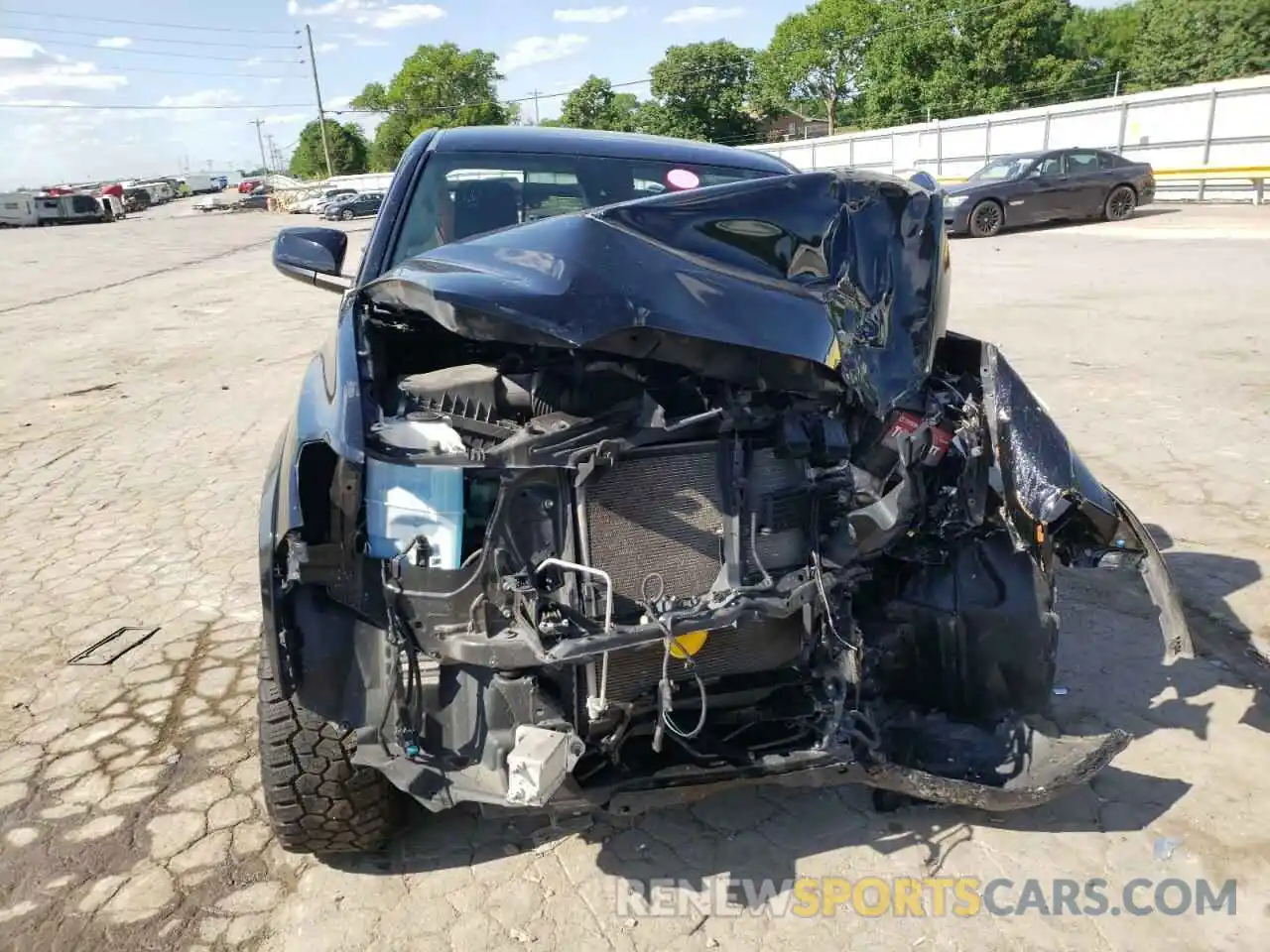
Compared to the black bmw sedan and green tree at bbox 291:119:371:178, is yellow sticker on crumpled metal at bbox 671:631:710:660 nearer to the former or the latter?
the black bmw sedan

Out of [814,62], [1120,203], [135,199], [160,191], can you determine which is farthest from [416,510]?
[160,191]

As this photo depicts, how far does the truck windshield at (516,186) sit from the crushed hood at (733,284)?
96 centimetres

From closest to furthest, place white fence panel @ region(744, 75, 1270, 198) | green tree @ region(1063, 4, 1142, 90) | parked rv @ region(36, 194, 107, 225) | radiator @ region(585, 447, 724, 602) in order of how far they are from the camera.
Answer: radiator @ region(585, 447, 724, 602), white fence panel @ region(744, 75, 1270, 198), parked rv @ region(36, 194, 107, 225), green tree @ region(1063, 4, 1142, 90)

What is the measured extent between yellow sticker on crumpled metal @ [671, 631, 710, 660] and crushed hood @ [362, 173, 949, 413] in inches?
24.5

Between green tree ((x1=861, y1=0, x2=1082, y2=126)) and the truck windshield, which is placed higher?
green tree ((x1=861, y1=0, x2=1082, y2=126))

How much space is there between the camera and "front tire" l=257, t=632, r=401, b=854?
7.51 feet

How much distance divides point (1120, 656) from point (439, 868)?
2543 millimetres

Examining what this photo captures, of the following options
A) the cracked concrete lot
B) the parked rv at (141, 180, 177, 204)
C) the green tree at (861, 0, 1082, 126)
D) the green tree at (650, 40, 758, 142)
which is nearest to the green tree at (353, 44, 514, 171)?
the parked rv at (141, 180, 177, 204)

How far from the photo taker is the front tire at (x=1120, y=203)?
1716cm

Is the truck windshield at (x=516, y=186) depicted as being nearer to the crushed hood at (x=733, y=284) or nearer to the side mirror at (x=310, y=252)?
the side mirror at (x=310, y=252)

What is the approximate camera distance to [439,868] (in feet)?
8.06

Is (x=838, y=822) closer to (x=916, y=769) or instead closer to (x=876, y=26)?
(x=916, y=769)

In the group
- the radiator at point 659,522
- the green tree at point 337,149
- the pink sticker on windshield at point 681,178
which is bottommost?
the radiator at point 659,522

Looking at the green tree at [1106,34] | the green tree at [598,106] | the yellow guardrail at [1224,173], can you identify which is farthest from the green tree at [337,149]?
the yellow guardrail at [1224,173]
